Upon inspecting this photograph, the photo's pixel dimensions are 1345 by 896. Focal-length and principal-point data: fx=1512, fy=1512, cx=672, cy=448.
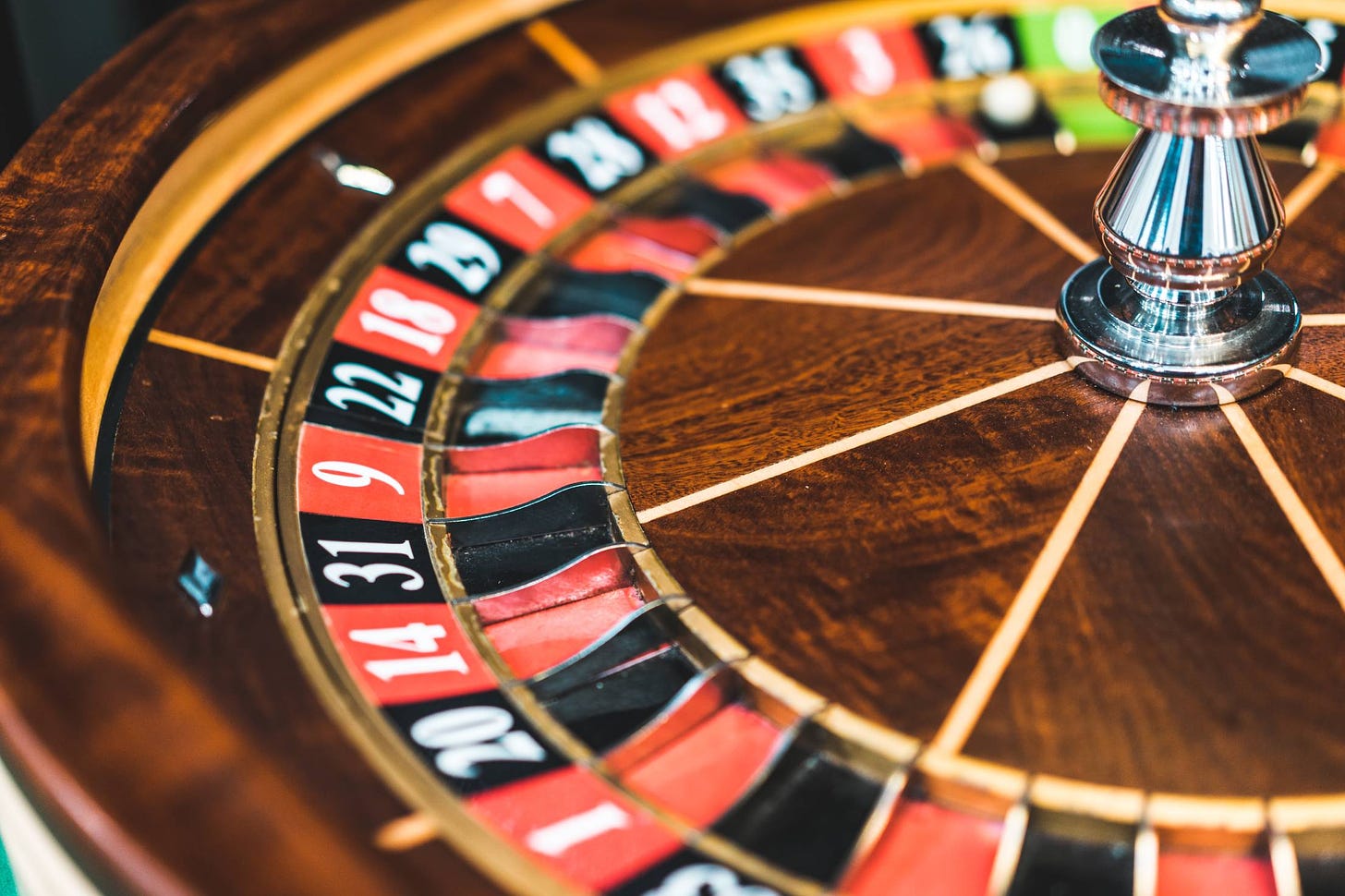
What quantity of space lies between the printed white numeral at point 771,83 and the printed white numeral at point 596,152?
230 mm

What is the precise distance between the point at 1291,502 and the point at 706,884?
0.80 metres

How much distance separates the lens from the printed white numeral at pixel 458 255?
208cm

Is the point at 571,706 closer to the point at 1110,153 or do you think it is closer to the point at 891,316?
the point at 891,316

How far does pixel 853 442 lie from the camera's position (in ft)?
5.78

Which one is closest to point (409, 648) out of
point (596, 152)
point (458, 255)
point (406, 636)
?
point (406, 636)

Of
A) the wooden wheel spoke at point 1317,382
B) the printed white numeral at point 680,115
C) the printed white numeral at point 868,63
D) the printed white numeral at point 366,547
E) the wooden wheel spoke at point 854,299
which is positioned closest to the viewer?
the printed white numeral at point 366,547

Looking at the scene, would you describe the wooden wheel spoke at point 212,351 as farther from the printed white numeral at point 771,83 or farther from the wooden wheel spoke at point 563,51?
the printed white numeral at point 771,83

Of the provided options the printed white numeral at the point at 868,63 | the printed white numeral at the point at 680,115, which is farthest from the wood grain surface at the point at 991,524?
the printed white numeral at the point at 868,63

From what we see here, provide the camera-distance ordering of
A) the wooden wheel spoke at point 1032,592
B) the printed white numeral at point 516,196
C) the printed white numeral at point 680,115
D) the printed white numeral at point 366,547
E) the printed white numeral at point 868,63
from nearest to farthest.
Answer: the wooden wheel spoke at point 1032,592 < the printed white numeral at point 366,547 < the printed white numeral at point 516,196 < the printed white numeral at point 680,115 < the printed white numeral at point 868,63

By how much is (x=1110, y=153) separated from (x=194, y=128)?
132 cm

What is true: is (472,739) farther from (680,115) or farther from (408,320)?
(680,115)

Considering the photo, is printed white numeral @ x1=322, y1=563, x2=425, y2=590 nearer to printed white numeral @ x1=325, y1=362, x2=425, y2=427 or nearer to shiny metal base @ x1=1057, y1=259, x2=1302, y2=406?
printed white numeral @ x1=325, y1=362, x2=425, y2=427

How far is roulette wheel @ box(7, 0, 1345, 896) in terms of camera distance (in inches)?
50.9

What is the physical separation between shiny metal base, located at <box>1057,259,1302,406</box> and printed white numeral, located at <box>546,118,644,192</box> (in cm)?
75
